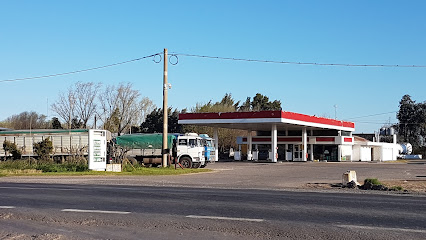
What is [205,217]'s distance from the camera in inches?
429

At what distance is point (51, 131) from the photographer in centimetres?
3941

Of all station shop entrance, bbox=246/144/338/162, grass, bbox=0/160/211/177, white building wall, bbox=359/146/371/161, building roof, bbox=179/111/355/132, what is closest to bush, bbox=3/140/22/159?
grass, bbox=0/160/211/177

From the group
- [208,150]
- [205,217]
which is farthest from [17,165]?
[205,217]

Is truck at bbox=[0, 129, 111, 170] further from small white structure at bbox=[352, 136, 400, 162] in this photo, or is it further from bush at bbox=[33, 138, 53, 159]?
small white structure at bbox=[352, 136, 400, 162]

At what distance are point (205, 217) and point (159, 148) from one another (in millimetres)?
28466

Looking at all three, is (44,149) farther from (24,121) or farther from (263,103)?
(263,103)

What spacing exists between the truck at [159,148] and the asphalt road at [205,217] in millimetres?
22162

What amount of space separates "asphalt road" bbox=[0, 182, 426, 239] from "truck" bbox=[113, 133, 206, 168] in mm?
22162

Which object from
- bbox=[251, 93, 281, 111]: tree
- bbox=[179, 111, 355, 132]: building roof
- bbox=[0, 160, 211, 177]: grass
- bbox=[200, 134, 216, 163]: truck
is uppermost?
bbox=[251, 93, 281, 111]: tree

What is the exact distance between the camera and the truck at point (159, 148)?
37.5 metres

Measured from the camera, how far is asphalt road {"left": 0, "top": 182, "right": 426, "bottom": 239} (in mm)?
9078

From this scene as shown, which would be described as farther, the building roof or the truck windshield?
the building roof

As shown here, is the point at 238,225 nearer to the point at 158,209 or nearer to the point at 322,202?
the point at 158,209

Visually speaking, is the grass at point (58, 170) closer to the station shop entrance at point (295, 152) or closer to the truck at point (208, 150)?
the truck at point (208, 150)
